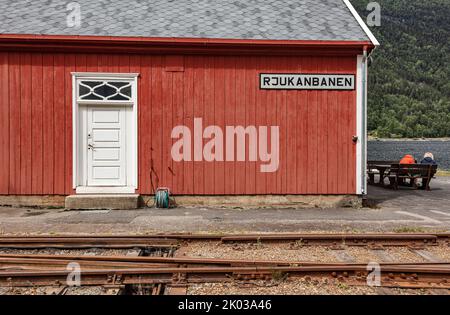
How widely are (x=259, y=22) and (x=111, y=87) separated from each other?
4.29m

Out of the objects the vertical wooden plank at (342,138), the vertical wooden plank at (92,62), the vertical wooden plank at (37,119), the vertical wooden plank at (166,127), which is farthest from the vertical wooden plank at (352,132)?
the vertical wooden plank at (37,119)

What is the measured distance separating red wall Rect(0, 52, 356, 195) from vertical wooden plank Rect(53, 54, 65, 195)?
2cm

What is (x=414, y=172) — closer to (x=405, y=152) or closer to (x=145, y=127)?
(x=145, y=127)

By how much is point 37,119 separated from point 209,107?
4261 millimetres

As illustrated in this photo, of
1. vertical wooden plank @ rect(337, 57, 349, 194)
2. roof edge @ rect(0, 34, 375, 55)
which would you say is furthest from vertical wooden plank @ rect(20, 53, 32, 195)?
vertical wooden plank @ rect(337, 57, 349, 194)

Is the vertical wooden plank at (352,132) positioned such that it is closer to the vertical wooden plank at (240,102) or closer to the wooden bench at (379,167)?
the vertical wooden plank at (240,102)

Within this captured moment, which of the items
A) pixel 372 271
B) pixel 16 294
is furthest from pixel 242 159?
pixel 16 294

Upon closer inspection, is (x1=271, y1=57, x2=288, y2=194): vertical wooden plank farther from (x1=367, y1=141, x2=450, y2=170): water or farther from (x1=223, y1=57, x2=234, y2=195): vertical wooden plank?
(x1=367, y1=141, x2=450, y2=170): water

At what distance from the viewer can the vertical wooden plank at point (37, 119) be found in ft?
34.2

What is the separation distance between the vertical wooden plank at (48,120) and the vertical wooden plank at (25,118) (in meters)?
0.36

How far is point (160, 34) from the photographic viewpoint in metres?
10.6

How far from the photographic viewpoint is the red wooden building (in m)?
10.4

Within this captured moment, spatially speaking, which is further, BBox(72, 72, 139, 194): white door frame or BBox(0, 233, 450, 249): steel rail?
BBox(72, 72, 139, 194): white door frame
